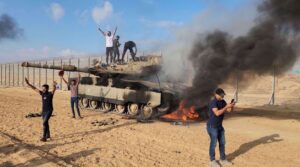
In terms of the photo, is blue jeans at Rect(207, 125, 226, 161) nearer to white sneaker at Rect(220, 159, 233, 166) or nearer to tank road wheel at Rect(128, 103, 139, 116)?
white sneaker at Rect(220, 159, 233, 166)

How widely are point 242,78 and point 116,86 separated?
607 centimetres

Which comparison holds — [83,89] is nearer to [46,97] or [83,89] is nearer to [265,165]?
[46,97]

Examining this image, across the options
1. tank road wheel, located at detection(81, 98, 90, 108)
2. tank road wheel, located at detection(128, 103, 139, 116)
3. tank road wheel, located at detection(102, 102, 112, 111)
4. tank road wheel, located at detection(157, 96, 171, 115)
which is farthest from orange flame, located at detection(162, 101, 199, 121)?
tank road wheel, located at detection(81, 98, 90, 108)

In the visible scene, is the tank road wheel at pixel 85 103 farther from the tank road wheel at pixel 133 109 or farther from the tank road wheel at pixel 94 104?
the tank road wheel at pixel 133 109

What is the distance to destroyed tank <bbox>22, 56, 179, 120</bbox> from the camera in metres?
17.0

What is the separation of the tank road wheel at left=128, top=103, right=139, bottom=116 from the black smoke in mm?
2493

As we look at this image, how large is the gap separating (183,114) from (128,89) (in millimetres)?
3371

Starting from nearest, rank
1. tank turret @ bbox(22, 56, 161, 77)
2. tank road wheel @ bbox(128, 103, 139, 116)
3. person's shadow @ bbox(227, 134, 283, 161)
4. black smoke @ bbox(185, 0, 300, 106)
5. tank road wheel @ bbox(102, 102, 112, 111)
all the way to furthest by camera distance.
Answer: person's shadow @ bbox(227, 134, 283, 161) < black smoke @ bbox(185, 0, 300, 106) < tank road wheel @ bbox(128, 103, 139, 116) < tank turret @ bbox(22, 56, 161, 77) < tank road wheel @ bbox(102, 102, 112, 111)

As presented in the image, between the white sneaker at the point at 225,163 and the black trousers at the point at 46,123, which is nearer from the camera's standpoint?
the white sneaker at the point at 225,163

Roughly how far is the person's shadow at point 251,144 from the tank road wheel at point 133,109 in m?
6.37

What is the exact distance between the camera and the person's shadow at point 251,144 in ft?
34.1

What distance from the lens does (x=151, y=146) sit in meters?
11.4

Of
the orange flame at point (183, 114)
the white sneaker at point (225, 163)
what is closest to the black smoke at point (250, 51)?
the orange flame at point (183, 114)

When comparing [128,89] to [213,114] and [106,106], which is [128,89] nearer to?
[106,106]
